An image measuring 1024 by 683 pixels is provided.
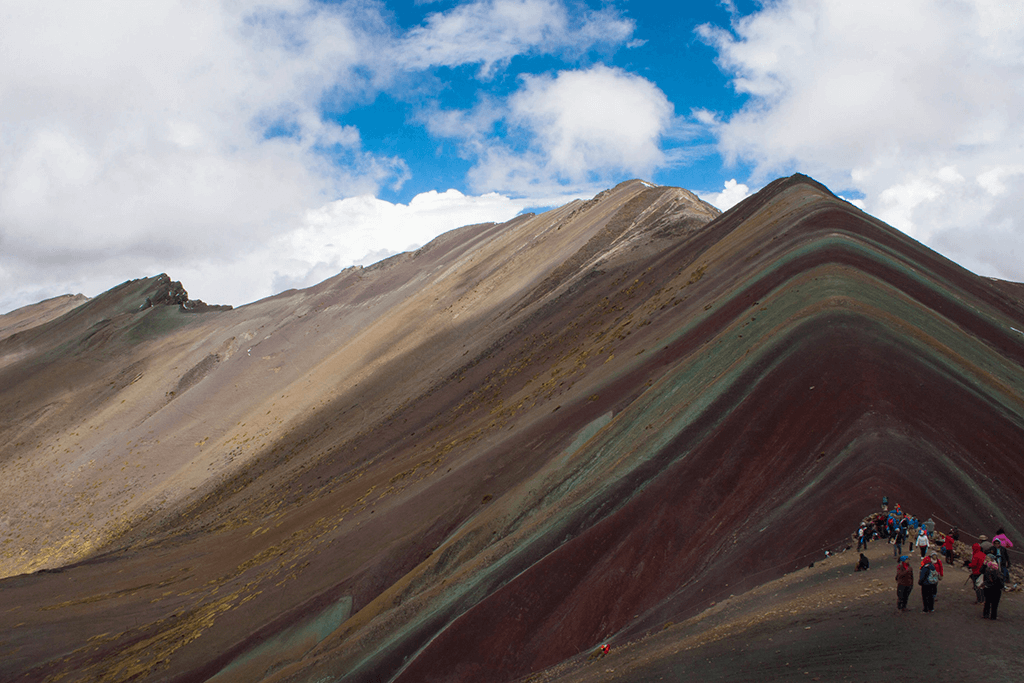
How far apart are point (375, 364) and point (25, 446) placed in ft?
166

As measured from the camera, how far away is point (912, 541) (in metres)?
14.6

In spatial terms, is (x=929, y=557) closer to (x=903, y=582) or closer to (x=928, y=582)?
(x=928, y=582)

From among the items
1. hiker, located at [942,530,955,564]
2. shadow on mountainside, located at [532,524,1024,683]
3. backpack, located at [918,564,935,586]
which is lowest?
shadow on mountainside, located at [532,524,1024,683]

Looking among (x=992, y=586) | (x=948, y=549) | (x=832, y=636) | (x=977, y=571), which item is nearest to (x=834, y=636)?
(x=832, y=636)

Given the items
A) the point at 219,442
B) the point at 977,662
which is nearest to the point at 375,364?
the point at 219,442

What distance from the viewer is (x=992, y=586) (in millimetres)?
11641

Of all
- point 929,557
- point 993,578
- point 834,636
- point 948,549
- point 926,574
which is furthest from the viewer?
point 948,549

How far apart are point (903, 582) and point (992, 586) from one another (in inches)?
53.6

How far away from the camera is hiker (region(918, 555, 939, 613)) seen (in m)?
12.0

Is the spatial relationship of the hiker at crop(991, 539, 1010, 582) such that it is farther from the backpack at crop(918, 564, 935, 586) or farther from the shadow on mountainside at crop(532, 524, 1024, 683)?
the backpack at crop(918, 564, 935, 586)

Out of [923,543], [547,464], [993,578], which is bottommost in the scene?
[993,578]

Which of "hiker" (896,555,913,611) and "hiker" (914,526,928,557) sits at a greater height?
"hiker" (914,526,928,557)

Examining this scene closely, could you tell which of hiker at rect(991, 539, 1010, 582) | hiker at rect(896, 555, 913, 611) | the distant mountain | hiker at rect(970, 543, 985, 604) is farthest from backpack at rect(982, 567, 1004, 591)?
the distant mountain

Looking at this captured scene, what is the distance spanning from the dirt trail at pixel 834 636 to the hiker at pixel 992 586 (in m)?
0.23
